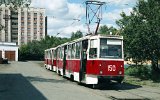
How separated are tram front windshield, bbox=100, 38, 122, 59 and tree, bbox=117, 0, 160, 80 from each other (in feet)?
21.2

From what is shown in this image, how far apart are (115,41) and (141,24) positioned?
284 inches

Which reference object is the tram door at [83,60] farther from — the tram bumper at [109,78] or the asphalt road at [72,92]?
the tram bumper at [109,78]

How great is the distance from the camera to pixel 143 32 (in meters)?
29.4

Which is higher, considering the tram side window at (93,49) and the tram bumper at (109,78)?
the tram side window at (93,49)

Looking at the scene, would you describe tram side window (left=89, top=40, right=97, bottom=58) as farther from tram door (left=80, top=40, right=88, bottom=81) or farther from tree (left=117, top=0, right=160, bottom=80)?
tree (left=117, top=0, right=160, bottom=80)

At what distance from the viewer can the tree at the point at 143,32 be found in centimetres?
2922

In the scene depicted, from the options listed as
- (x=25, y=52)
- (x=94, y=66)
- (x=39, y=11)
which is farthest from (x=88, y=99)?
(x=39, y=11)

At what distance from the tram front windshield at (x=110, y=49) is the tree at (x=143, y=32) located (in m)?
6.46

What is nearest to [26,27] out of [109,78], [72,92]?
[109,78]

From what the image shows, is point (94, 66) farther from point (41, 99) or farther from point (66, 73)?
point (66, 73)

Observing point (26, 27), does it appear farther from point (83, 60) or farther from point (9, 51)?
point (83, 60)

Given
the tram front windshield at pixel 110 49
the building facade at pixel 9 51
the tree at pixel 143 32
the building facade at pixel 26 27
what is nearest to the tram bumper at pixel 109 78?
the tram front windshield at pixel 110 49

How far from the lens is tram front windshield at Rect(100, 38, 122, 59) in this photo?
23156 mm

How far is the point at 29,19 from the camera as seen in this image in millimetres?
173125
